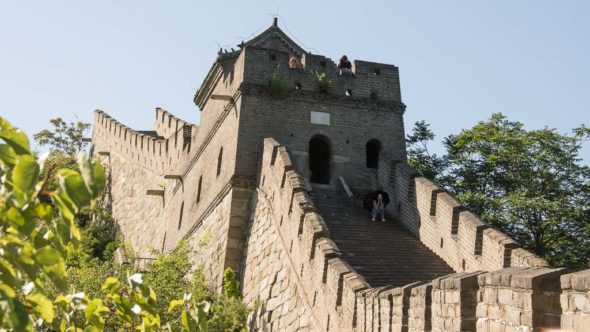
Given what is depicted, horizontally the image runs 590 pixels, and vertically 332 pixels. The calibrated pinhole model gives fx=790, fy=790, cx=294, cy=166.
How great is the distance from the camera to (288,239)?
47.5 ft

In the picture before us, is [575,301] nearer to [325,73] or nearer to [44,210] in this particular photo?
[44,210]

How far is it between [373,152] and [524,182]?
7.89m

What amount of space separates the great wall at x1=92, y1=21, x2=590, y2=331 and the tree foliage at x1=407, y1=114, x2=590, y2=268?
6292mm

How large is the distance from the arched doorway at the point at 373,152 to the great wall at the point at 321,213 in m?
0.05

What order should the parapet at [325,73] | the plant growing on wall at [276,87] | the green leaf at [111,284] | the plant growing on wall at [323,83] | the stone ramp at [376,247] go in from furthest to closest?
the plant growing on wall at [323,83]
the parapet at [325,73]
the plant growing on wall at [276,87]
the stone ramp at [376,247]
the green leaf at [111,284]

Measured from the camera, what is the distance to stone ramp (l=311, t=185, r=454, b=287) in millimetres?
13062

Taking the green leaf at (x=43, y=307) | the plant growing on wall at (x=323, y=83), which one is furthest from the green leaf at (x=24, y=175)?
the plant growing on wall at (x=323, y=83)

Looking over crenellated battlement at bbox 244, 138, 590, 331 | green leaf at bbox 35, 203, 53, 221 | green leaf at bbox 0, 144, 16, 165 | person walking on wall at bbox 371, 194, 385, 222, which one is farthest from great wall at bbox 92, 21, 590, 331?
green leaf at bbox 0, 144, 16, 165

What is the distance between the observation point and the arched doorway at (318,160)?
18.8m

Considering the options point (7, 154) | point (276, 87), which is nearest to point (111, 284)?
point (7, 154)

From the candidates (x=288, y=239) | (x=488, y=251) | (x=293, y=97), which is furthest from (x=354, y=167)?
(x=488, y=251)

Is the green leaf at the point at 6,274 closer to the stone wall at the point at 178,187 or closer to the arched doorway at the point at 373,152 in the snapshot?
the stone wall at the point at 178,187

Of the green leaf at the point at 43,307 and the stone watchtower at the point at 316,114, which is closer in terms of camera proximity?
the green leaf at the point at 43,307

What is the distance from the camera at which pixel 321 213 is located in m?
15.8
